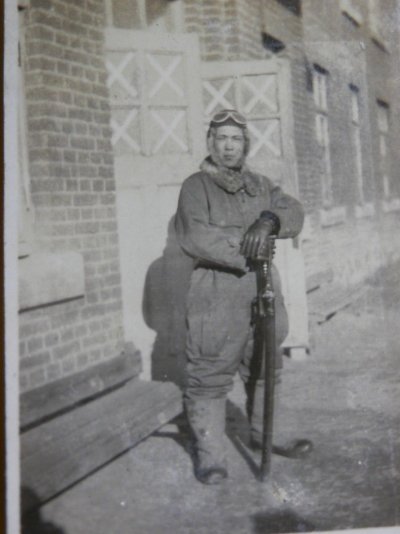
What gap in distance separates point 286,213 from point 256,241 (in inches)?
13.9

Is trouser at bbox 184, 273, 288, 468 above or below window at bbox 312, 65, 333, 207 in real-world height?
below

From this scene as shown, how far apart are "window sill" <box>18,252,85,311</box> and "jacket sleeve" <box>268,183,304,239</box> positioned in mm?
1130

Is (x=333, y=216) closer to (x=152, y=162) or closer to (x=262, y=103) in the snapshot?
(x=262, y=103)

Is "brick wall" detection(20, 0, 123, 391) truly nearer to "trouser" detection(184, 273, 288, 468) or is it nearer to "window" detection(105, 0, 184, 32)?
"window" detection(105, 0, 184, 32)

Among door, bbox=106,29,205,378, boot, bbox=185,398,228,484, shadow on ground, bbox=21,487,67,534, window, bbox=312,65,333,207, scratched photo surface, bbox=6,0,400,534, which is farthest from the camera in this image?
window, bbox=312,65,333,207

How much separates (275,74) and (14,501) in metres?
3.39

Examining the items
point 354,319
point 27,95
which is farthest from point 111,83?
point 354,319

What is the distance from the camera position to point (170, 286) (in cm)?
395

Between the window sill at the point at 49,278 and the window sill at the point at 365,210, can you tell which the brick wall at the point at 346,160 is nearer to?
the window sill at the point at 365,210

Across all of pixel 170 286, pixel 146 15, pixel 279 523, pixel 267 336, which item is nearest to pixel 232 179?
pixel 267 336

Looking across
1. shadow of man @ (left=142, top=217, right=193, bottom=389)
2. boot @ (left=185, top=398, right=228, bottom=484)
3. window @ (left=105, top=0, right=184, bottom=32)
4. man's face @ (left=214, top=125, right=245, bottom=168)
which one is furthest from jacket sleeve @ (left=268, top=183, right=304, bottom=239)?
window @ (left=105, top=0, right=184, bottom=32)

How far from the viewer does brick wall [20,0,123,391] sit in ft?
10.2

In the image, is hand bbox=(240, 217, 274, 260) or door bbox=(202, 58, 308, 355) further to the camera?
door bbox=(202, 58, 308, 355)

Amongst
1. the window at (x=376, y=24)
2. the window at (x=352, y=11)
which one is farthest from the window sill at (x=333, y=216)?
the window at (x=376, y=24)
